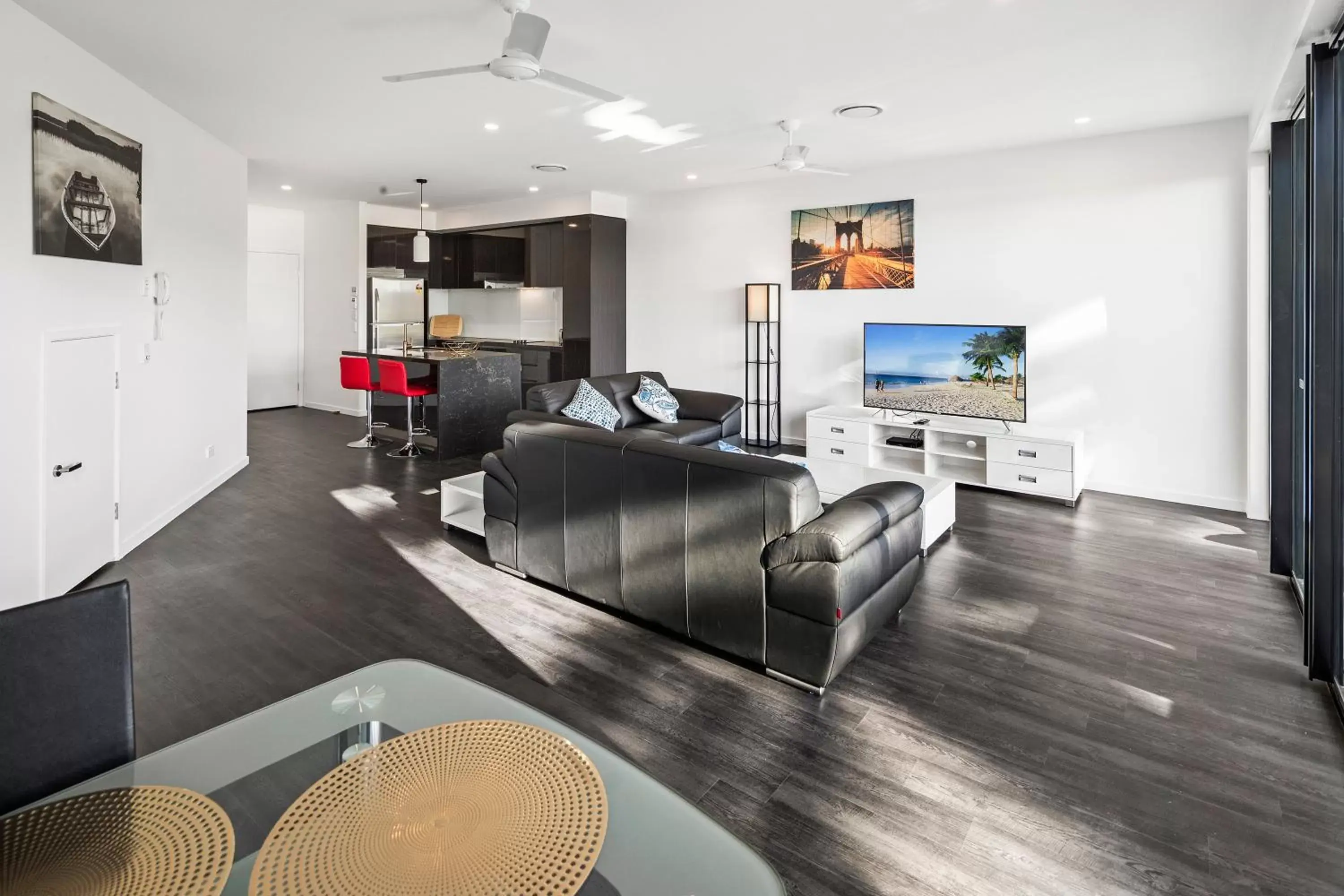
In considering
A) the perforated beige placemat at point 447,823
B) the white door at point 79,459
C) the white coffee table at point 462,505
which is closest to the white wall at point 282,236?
the white door at point 79,459

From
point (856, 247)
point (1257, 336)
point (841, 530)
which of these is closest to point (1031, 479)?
point (1257, 336)

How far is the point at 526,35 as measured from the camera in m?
3.19

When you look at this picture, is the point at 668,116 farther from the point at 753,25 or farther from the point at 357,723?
the point at 357,723

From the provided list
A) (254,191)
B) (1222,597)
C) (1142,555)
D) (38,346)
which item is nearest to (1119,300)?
(1142,555)

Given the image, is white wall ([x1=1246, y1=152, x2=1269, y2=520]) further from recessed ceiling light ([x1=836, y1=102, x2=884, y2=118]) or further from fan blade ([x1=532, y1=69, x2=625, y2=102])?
fan blade ([x1=532, y1=69, x2=625, y2=102])

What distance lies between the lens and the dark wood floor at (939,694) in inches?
76.1

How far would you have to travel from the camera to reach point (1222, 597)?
12.0 feet

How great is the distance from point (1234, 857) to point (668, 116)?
4.82 metres

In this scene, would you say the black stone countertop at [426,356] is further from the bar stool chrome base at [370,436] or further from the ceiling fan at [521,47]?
the ceiling fan at [521,47]

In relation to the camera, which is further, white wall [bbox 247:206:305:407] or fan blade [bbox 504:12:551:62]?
white wall [bbox 247:206:305:407]

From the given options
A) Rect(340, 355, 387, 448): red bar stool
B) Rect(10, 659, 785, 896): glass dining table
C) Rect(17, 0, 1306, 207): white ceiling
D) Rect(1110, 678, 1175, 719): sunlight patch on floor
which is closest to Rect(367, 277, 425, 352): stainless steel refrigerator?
Rect(340, 355, 387, 448): red bar stool

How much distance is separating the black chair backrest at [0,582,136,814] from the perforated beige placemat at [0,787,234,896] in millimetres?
121

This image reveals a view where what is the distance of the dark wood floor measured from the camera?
193 cm

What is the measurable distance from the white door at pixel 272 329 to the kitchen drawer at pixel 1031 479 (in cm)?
892
